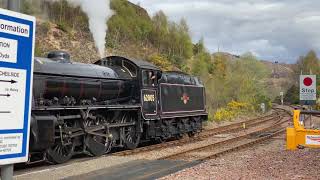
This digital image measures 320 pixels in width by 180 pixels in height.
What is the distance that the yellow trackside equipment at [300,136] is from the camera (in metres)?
14.6

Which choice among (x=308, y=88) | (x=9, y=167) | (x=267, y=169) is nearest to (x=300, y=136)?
(x=308, y=88)

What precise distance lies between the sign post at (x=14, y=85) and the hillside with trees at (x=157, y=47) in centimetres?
2880

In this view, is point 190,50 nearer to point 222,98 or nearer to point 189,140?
point 222,98

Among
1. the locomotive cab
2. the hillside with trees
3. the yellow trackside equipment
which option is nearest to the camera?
the yellow trackside equipment

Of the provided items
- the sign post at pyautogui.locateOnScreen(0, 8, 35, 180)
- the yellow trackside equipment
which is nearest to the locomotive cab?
the yellow trackside equipment

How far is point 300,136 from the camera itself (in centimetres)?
1503

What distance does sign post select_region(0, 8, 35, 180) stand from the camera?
3.18 metres

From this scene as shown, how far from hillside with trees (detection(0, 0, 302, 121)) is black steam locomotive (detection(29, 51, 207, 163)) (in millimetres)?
14529

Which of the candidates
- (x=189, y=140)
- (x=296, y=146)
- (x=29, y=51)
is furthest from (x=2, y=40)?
(x=189, y=140)

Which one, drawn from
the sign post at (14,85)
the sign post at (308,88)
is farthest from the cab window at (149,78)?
the sign post at (14,85)

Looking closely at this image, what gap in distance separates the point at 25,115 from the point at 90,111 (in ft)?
37.9

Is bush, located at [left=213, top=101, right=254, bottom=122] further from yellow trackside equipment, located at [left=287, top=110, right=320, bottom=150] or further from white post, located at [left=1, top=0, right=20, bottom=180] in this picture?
white post, located at [left=1, top=0, right=20, bottom=180]

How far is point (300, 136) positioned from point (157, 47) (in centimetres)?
5904

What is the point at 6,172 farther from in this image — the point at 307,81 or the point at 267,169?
the point at 307,81
